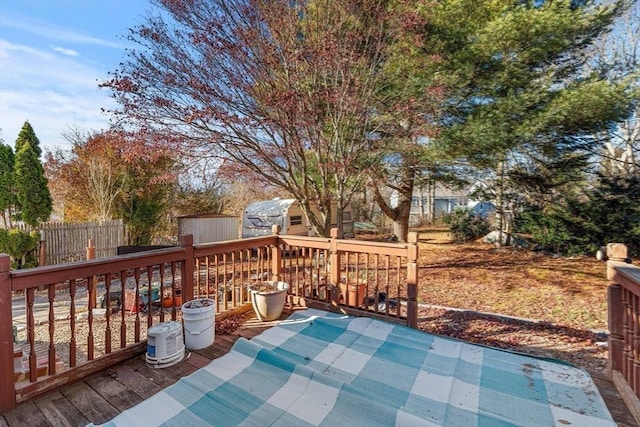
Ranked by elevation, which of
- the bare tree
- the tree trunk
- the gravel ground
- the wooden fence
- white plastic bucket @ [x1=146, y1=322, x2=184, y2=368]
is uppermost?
the bare tree

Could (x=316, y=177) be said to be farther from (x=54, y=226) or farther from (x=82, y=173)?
(x=82, y=173)

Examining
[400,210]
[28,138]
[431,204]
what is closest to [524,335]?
[400,210]

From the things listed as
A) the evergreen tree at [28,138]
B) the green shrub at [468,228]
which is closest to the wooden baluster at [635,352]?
the green shrub at [468,228]

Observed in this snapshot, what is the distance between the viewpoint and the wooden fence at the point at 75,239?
7.96m

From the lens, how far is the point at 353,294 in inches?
164

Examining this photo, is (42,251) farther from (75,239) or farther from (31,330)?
(31,330)

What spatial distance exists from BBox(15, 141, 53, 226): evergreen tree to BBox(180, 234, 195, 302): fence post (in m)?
7.89

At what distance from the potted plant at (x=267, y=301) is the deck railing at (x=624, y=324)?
3012 mm

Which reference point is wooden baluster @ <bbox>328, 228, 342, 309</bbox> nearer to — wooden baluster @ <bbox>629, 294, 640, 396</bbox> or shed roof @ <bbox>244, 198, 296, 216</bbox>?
wooden baluster @ <bbox>629, 294, 640, 396</bbox>

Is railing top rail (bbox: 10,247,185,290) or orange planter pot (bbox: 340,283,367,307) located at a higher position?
railing top rail (bbox: 10,247,185,290)

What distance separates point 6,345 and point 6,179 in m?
9.53

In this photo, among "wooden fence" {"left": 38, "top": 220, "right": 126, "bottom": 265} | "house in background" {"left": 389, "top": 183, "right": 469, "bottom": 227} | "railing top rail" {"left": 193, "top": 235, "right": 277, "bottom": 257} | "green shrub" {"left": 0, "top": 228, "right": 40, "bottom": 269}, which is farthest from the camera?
"house in background" {"left": 389, "top": 183, "right": 469, "bottom": 227}

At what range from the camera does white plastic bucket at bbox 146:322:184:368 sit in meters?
2.65

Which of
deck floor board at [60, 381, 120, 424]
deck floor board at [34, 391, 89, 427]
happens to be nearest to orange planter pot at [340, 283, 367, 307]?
deck floor board at [60, 381, 120, 424]
